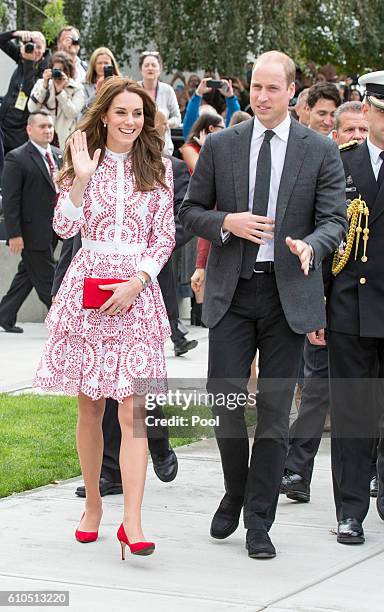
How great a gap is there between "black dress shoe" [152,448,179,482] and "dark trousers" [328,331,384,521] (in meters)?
1.13

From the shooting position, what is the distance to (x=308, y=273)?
5.83 meters

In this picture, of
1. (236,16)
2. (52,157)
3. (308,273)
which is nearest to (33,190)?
(52,157)

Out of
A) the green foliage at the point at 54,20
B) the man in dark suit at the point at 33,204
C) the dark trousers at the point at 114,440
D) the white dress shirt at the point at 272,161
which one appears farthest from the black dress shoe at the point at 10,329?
the white dress shirt at the point at 272,161

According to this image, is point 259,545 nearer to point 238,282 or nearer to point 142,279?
point 238,282

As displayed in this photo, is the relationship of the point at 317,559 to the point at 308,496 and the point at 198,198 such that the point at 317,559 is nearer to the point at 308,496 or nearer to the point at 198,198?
the point at 308,496

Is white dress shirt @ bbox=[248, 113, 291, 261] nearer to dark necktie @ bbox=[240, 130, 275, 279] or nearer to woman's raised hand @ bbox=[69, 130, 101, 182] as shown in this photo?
dark necktie @ bbox=[240, 130, 275, 279]

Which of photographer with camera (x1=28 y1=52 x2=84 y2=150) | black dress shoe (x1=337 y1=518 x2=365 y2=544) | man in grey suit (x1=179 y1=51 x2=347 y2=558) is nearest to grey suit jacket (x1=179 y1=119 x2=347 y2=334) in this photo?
man in grey suit (x1=179 y1=51 x2=347 y2=558)

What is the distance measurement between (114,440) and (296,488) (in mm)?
957

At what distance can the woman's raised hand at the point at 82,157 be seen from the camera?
591 centimetres

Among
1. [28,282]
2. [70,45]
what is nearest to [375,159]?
[28,282]

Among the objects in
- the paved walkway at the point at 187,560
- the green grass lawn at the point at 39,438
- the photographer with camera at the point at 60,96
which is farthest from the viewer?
the photographer with camera at the point at 60,96

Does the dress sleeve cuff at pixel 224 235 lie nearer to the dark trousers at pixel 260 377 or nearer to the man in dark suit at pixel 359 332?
the dark trousers at pixel 260 377

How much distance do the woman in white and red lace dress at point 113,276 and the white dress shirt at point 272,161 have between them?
1.33 feet

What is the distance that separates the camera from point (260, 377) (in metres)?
6.01
